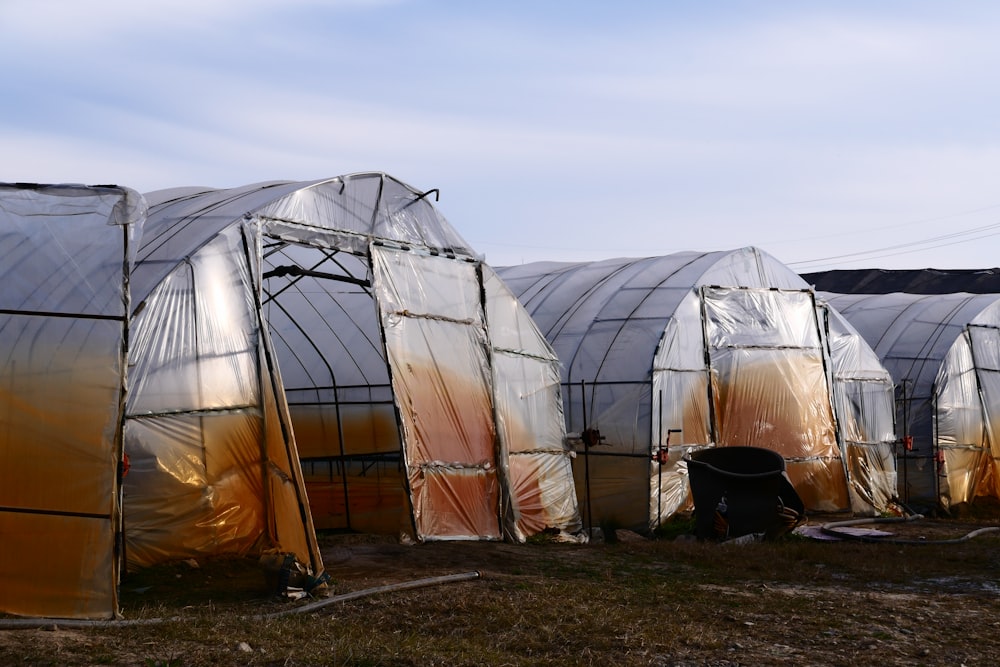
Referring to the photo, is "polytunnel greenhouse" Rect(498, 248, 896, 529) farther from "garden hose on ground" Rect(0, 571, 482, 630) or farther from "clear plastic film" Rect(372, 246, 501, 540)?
"garden hose on ground" Rect(0, 571, 482, 630)

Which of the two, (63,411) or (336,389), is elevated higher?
(336,389)

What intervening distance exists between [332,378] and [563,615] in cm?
960

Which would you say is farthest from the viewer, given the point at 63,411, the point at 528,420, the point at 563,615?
the point at 528,420

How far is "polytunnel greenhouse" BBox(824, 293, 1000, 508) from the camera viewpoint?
23.6 meters

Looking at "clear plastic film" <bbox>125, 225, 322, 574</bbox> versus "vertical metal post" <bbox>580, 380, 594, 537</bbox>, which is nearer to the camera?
"clear plastic film" <bbox>125, 225, 322, 574</bbox>

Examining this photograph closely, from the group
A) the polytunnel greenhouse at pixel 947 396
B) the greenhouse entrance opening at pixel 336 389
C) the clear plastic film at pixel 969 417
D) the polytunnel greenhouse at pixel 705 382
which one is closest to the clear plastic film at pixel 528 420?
the polytunnel greenhouse at pixel 705 382

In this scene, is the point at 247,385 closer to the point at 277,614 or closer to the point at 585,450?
the point at 277,614

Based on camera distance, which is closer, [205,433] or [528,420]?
[205,433]

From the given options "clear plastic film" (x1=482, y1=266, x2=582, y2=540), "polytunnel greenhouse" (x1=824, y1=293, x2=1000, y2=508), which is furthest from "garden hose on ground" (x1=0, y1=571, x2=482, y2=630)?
"polytunnel greenhouse" (x1=824, y1=293, x2=1000, y2=508)

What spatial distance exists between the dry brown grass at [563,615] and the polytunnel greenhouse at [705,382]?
4.50 meters

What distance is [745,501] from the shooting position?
642 inches

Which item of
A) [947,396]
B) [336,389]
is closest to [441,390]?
[336,389]

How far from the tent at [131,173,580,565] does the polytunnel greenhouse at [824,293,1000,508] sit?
983cm

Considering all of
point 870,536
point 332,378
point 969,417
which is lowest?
point 870,536
